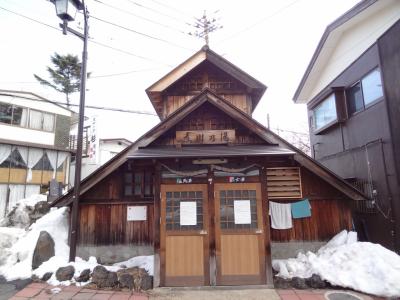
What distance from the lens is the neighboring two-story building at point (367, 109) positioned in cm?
848

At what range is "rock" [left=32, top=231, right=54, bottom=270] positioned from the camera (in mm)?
7312

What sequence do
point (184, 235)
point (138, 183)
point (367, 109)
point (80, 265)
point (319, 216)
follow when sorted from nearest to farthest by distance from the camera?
1. point (184, 235)
2. point (80, 265)
3. point (319, 216)
4. point (138, 183)
5. point (367, 109)

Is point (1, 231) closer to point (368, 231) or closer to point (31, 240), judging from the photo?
point (31, 240)

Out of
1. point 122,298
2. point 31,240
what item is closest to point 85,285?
point 122,298

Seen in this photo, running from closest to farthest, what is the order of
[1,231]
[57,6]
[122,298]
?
[122,298], [57,6], [1,231]

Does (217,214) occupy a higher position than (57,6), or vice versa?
(57,6)

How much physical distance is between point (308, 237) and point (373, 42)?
7.76m

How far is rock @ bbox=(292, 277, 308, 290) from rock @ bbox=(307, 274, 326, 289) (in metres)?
0.12

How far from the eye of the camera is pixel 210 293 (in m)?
6.13

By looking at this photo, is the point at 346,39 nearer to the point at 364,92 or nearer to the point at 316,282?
the point at 364,92

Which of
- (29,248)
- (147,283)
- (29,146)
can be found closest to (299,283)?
(147,283)

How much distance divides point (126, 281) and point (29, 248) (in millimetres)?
3574

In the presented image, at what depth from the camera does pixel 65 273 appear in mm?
6637

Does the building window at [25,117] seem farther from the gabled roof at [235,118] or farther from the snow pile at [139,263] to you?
the snow pile at [139,263]
